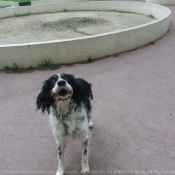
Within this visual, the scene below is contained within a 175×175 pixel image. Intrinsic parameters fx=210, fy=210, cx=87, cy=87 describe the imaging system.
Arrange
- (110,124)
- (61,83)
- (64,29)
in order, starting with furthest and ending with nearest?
(64,29) < (110,124) < (61,83)

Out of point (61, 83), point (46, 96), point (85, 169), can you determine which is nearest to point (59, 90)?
point (61, 83)

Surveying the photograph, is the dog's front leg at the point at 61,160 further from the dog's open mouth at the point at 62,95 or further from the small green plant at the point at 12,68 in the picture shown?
the small green plant at the point at 12,68

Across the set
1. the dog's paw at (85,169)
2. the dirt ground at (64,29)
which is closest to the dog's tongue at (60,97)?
the dog's paw at (85,169)

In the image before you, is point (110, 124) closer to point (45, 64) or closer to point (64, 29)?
point (45, 64)

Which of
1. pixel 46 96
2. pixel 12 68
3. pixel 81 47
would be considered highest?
pixel 46 96

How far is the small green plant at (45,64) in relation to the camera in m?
5.99

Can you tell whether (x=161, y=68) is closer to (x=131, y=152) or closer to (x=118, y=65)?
(x=118, y=65)

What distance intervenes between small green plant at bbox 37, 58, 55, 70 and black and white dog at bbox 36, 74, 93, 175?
3.43 m

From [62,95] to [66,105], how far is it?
19cm

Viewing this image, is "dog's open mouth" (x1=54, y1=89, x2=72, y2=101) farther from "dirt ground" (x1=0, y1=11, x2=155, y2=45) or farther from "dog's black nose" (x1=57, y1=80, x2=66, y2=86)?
"dirt ground" (x1=0, y1=11, x2=155, y2=45)

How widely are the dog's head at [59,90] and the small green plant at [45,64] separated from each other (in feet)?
11.6

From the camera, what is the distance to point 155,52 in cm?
689

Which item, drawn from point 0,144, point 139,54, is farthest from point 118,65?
point 0,144

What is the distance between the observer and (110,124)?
3.68 m
